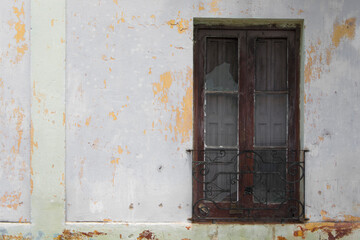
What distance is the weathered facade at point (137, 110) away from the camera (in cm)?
409

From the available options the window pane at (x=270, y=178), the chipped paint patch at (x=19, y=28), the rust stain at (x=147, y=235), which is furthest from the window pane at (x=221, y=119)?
the chipped paint patch at (x=19, y=28)

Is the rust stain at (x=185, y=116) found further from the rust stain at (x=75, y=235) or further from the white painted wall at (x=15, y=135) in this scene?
the white painted wall at (x=15, y=135)

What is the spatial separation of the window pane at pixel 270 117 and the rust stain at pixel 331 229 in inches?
38.7

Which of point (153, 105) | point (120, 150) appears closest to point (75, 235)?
point (120, 150)

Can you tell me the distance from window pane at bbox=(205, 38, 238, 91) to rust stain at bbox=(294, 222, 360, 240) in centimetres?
170

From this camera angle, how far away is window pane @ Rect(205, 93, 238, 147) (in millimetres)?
4285

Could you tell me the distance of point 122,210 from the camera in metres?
4.11

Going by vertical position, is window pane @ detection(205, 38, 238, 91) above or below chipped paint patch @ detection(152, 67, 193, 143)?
above

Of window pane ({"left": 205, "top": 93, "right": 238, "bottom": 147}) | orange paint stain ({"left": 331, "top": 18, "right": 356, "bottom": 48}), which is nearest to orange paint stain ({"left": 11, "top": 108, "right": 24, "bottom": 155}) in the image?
window pane ({"left": 205, "top": 93, "right": 238, "bottom": 147})

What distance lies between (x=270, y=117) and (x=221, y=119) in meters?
0.54

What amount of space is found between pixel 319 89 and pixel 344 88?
264 mm

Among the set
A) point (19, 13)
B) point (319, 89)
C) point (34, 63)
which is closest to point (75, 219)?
point (34, 63)

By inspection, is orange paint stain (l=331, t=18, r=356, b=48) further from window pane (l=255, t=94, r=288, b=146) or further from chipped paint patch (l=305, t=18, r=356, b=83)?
window pane (l=255, t=94, r=288, b=146)

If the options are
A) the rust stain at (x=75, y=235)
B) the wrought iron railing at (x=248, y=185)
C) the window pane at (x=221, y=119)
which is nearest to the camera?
the rust stain at (x=75, y=235)
